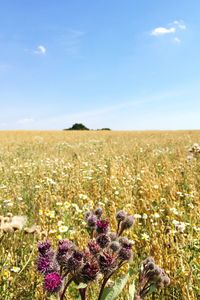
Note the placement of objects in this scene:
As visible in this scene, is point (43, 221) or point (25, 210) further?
point (25, 210)

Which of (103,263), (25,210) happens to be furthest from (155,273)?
(25,210)

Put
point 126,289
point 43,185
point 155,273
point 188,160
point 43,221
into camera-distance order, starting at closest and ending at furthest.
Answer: point 155,273, point 126,289, point 43,221, point 43,185, point 188,160

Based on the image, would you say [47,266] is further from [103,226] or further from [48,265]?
[103,226]

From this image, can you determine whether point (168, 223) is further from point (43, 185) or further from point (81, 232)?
point (43, 185)

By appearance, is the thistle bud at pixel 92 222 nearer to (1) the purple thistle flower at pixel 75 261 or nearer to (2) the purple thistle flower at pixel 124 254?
(2) the purple thistle flower at pixel 124 254

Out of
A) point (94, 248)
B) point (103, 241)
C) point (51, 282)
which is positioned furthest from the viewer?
point (103, 241)

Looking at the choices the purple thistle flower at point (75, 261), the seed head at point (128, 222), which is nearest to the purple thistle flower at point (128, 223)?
the seed head at point (128, 222)

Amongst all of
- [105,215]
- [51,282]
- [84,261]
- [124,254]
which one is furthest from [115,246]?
[105,215]

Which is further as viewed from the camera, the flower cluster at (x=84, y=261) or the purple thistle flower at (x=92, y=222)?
the purple thistle flower at (x=92, y=222)

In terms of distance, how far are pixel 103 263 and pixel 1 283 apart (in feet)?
4.68

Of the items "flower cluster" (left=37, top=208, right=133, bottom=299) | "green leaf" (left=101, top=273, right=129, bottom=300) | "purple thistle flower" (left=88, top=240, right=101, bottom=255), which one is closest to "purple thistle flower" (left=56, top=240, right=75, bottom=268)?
"flower cluster" (left=37, top=208, right=133, bottom=299)

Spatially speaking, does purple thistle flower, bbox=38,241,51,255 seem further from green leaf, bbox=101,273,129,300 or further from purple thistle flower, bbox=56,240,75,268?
green leaf, bbox=101,273,129,300

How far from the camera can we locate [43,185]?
6043mm

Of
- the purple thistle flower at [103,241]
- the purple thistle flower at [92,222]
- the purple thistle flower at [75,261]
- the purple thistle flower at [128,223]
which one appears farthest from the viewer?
the purple thistle flower at [128,223]
